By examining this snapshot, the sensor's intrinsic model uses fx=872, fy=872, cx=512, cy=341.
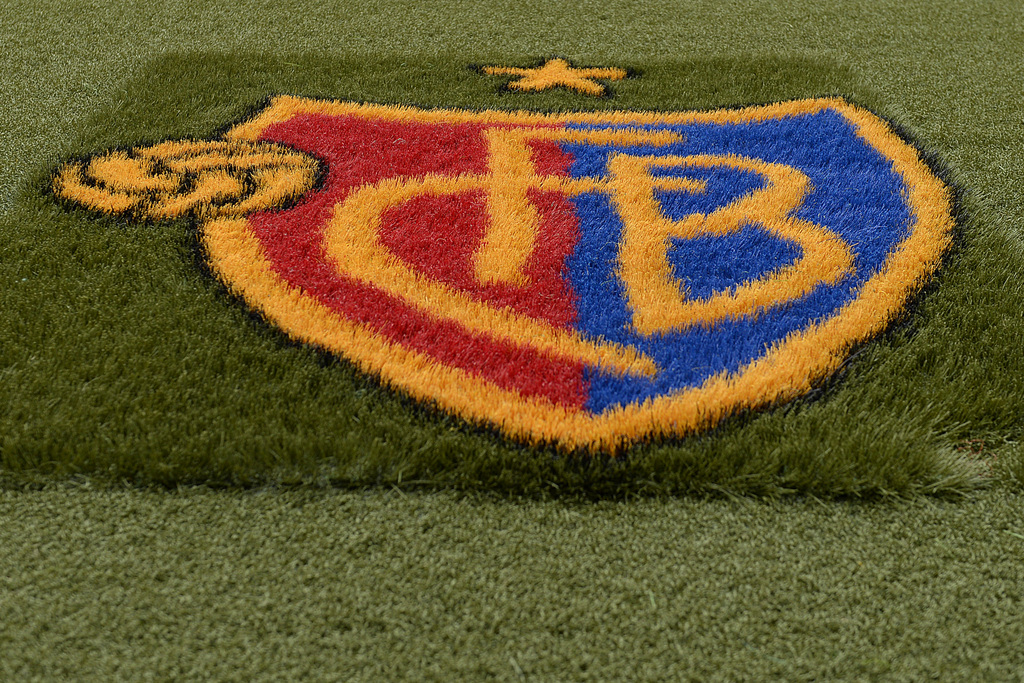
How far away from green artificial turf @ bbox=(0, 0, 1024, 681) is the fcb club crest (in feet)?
0.35

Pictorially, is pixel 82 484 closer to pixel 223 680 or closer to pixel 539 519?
pixel 223 680

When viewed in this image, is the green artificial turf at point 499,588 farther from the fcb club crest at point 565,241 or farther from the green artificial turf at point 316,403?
the fcb club crest at point 565,241

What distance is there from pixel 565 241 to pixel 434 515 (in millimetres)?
1139

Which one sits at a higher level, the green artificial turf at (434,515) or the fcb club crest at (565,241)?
the fcb club crest at (565,241)

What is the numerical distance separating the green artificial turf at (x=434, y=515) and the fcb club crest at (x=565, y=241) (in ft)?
0.35

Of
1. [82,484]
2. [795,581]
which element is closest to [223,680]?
[82,484]

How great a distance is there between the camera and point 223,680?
1.37 meters

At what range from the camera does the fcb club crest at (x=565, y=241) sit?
2.02 meters

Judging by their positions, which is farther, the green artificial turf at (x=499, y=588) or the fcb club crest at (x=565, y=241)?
the fcb club crest at (x=565, y=241)

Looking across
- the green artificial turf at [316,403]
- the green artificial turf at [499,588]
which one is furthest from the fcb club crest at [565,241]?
the green artificial turf at [499,588]

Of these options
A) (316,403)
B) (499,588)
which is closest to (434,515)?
(499,588)

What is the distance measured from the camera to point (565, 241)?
8.45 ft

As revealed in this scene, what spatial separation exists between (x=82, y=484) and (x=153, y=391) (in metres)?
0.27

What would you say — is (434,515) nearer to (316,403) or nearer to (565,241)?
(316,403)
